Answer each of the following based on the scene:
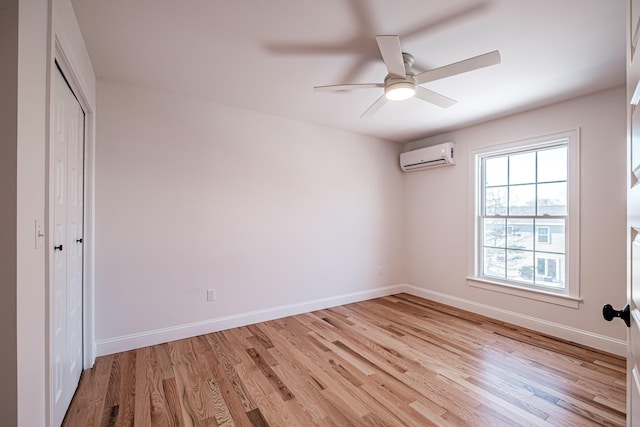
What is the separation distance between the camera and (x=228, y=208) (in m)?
3.08

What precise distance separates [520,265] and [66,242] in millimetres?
4208

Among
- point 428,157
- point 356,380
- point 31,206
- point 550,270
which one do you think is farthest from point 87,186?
point 550,270

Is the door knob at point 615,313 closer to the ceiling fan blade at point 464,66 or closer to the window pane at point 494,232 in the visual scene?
the ceiling fan blade at point 464,66

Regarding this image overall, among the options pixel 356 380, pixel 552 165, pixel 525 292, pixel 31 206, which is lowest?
pixel 356 380

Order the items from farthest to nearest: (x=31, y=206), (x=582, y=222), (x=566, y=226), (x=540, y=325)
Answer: (x=540, y=325), (x=566, y=226), (x=582, y=222), (x=31, y=206)

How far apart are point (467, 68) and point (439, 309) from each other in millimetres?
2968

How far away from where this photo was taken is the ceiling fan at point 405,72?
1666 millimetres

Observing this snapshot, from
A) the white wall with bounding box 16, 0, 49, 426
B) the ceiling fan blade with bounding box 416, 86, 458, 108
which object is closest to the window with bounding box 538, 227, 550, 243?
the ceiling fan blade with bounding box 416, 86, 458, 108

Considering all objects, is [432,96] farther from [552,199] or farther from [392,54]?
[552,199]

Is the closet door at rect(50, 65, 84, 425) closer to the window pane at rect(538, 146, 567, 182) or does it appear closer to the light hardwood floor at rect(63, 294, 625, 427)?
the light hardwood floor at rect(63, 294, 625, 427)

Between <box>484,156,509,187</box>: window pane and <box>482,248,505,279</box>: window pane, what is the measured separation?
0.84 metres

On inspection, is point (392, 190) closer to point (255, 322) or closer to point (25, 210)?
point (255, 322)

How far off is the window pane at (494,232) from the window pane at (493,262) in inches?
3.0

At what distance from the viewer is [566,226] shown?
9.49 feet
